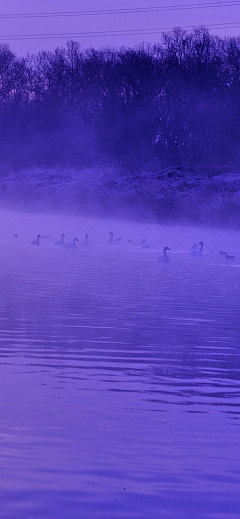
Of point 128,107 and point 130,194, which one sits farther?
point 128,107

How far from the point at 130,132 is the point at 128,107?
1.52 metres

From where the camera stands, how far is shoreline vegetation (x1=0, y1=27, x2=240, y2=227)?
3906 centimetres

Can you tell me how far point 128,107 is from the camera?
47.9 meters

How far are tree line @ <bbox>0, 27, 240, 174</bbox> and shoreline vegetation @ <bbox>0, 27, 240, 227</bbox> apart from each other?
0.20 feet

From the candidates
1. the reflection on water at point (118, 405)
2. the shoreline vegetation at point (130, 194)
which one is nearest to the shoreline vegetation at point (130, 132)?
the shoreline vegetation at point (130, 194)

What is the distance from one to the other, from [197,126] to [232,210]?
34.1 ft

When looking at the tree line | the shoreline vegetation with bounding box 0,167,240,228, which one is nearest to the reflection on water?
the shoreline vegetation with bounding box 0,167,240,228

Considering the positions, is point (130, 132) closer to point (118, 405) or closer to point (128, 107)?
point (128, 107)

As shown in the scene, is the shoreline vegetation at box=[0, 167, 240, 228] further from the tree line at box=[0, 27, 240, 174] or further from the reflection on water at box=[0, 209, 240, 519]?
the reflection on water at box=[0, 209, 240, 519]

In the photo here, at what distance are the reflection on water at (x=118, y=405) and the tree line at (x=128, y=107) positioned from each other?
28.0m

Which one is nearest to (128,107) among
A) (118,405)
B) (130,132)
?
(130,132)

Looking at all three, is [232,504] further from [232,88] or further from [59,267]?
[232,88]

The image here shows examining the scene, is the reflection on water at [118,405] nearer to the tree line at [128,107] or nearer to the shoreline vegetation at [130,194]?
the shoreline vegetation at [130,194]

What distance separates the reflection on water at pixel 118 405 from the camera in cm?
582
